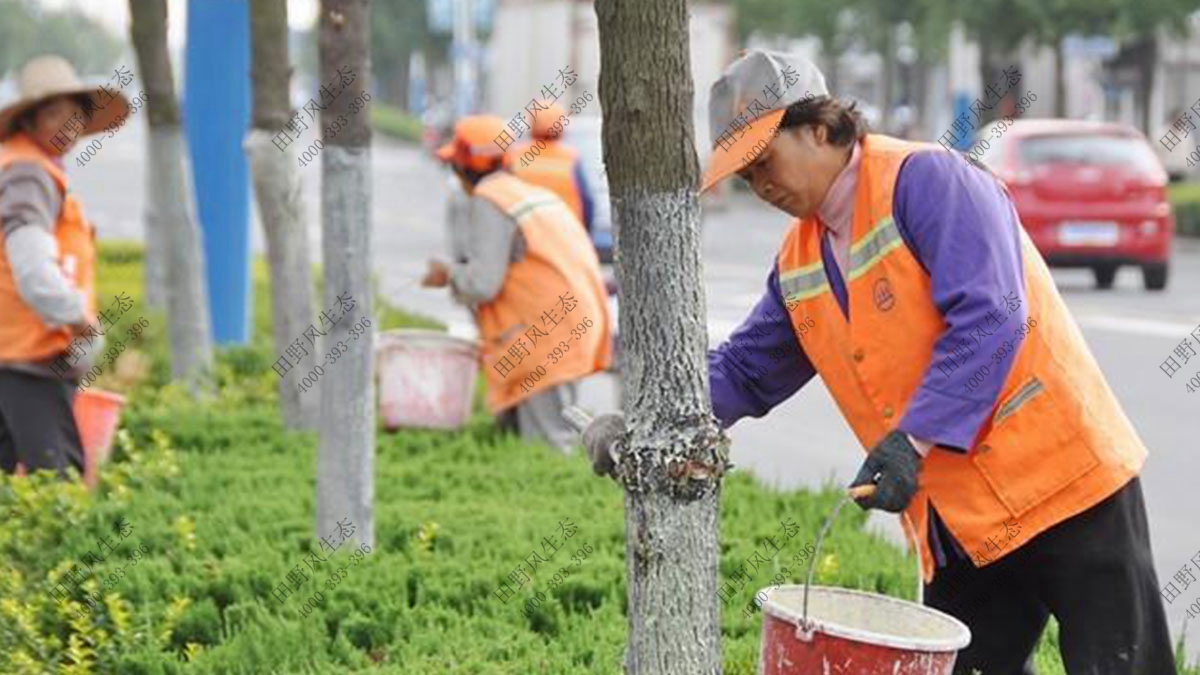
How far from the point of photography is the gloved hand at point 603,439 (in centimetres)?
462

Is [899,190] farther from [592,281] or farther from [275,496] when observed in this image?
[592,281]

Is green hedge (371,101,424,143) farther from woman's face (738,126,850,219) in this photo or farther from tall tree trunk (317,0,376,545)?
woman's face (738,126,850,219)

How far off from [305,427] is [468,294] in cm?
86

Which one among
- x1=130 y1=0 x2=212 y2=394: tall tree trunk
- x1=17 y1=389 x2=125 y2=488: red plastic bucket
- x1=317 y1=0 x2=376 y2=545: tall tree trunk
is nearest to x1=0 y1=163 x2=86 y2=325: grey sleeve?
x1=17 y1=389 x2=125 y2=488: red plastic bucket

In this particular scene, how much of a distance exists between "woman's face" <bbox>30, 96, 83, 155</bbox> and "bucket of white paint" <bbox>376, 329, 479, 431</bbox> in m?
2.23

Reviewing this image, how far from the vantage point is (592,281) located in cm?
1045

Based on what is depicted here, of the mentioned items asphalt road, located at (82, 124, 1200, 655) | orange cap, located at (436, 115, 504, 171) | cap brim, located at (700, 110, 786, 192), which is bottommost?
asphalt road, located at (82, 124, 1200, 655)

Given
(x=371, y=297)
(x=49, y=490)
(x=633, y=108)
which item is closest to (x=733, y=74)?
(x=633, y=108)

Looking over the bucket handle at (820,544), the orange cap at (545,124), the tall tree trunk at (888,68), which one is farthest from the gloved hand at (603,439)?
the tall tree trunk at (888,68)

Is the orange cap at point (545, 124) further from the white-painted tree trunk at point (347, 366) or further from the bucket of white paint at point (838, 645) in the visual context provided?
the bucket of white paint at point (838, 645)

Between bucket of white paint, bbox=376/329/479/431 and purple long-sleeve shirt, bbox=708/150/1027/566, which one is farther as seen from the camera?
bucket of white paint, bbox=376/329/479/431

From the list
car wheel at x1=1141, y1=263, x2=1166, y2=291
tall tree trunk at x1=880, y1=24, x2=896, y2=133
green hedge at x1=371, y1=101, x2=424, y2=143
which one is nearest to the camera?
car wheel at x1=1141, y1=263, x2=1166, y2=291

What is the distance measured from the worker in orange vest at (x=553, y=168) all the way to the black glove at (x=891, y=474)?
8353 millimetres

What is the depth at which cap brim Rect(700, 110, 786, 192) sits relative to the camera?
4496 mm
